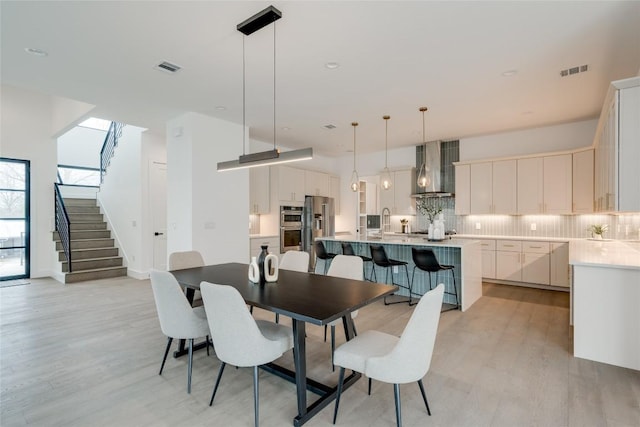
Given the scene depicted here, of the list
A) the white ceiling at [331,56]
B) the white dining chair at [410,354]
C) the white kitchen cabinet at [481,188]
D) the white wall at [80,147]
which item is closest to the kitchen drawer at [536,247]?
the white kitchen cabinet at [481,188]

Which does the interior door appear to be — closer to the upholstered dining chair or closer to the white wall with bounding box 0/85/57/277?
the white wall with bounding box 0/85/57/277

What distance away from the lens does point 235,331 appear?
1963 mm

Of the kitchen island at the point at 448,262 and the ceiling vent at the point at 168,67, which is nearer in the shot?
the ceiling vent at the point at 168,67

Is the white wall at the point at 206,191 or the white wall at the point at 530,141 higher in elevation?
the white wall at the point at 530,141

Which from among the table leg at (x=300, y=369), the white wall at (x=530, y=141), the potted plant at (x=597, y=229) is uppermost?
the white wall at (x=530, y=141)

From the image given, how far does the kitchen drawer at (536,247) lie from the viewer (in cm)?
535

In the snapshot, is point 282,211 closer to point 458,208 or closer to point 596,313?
point 458,208

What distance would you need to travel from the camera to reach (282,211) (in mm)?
6707

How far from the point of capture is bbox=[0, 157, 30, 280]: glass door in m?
6.45

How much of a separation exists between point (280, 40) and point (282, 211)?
4.17 m

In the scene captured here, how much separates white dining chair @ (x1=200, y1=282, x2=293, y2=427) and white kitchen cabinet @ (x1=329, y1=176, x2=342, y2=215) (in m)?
6.26

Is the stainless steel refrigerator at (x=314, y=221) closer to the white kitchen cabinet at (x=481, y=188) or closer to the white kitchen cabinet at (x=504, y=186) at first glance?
the white kitchen cabinet at (x=481, y=188)

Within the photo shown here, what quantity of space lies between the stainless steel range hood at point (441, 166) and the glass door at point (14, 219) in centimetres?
840

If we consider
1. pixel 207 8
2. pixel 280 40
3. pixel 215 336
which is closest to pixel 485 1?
pixel 280 40
